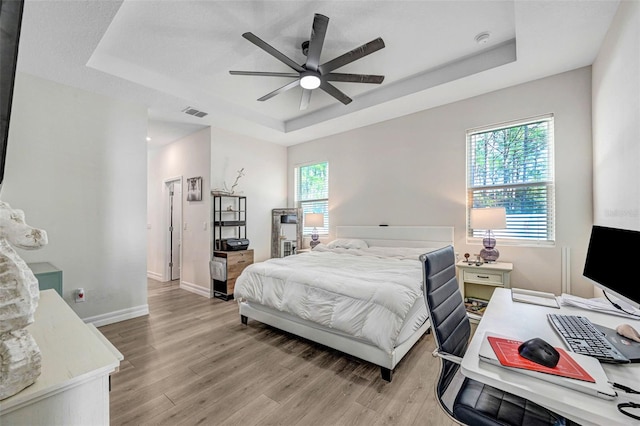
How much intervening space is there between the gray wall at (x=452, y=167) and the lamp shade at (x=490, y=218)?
0.52 m

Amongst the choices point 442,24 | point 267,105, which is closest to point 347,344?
point 442,24

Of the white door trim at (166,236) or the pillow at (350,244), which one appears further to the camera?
the white door trim at (166,236)

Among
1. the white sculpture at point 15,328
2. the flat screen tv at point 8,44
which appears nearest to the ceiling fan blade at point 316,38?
the flat screen tv at point 8,44

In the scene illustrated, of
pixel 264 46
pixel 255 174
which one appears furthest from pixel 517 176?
pixel 255 174

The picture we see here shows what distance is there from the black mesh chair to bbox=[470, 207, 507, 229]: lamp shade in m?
1.78

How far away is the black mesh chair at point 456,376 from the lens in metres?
1.08

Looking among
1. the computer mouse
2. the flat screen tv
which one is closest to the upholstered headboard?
the computer mouse

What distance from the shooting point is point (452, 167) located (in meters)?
3.78

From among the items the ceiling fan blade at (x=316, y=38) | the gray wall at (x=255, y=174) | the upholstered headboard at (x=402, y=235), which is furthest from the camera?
the gray wall at (x=255, y=174)

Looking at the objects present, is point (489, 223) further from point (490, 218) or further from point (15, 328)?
point (15, 328)

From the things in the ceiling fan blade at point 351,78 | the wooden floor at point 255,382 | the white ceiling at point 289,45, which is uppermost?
the white ceiling at point 289,45

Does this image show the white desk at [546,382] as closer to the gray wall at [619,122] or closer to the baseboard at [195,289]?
the gray wall at [619,122]

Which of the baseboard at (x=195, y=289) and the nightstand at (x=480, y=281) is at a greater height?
the nightstand at (x=480, y=281)

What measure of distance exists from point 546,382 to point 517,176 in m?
3.14
